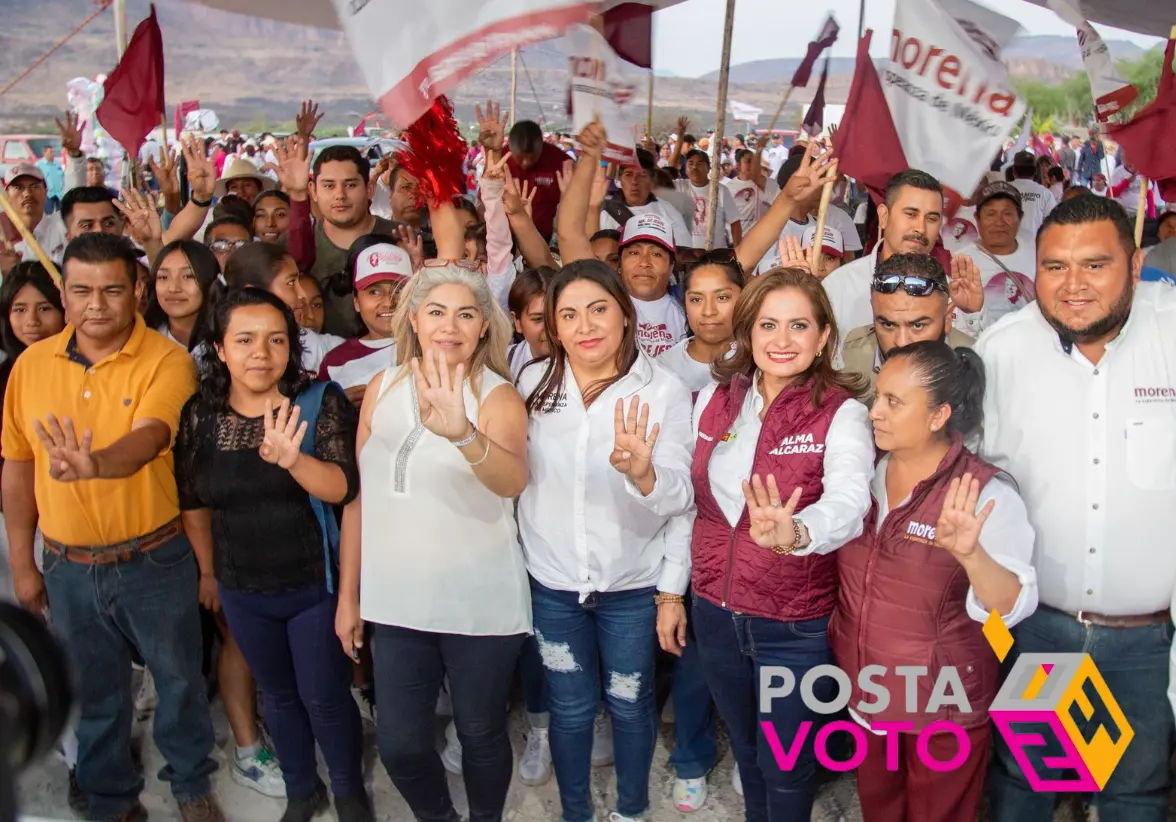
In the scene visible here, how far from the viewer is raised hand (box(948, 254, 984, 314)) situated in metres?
3.31

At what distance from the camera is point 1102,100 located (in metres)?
4.95

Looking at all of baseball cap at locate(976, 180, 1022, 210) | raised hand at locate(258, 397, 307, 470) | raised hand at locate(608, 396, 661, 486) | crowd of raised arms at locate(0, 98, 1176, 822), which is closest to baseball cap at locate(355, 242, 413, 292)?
crowd of raised arms at locate(0, 98, 1176, 822)

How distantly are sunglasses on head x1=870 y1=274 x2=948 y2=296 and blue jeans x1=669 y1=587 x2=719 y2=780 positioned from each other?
1.27 m

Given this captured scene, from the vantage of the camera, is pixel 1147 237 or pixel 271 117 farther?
pixel 271 117

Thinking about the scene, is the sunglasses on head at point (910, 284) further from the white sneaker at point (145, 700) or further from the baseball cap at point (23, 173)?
the baseball cap at point (23, 173)

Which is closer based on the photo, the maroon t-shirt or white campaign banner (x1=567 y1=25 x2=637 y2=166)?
white campaign banner (x1=567 y1=25 x2=637 y2=166)

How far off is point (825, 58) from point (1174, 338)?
716cm

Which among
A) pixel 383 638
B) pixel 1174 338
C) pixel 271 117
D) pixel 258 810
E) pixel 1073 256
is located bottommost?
pixel 258 810

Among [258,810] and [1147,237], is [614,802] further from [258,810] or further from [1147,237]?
[1147,237]

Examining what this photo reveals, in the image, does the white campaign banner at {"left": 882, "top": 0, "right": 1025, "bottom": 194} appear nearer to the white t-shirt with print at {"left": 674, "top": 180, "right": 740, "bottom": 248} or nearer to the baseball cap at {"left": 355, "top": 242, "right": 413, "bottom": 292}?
the baseball cap at {"left": 355, "top": 242, "right": 413, "bottom": 292}

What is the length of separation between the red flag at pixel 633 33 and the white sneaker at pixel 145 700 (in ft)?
13.5

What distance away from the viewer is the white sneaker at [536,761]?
358 centimetres

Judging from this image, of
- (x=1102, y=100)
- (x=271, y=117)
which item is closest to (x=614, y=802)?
(x=1102, y=100)

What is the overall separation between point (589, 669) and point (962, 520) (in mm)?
1286
